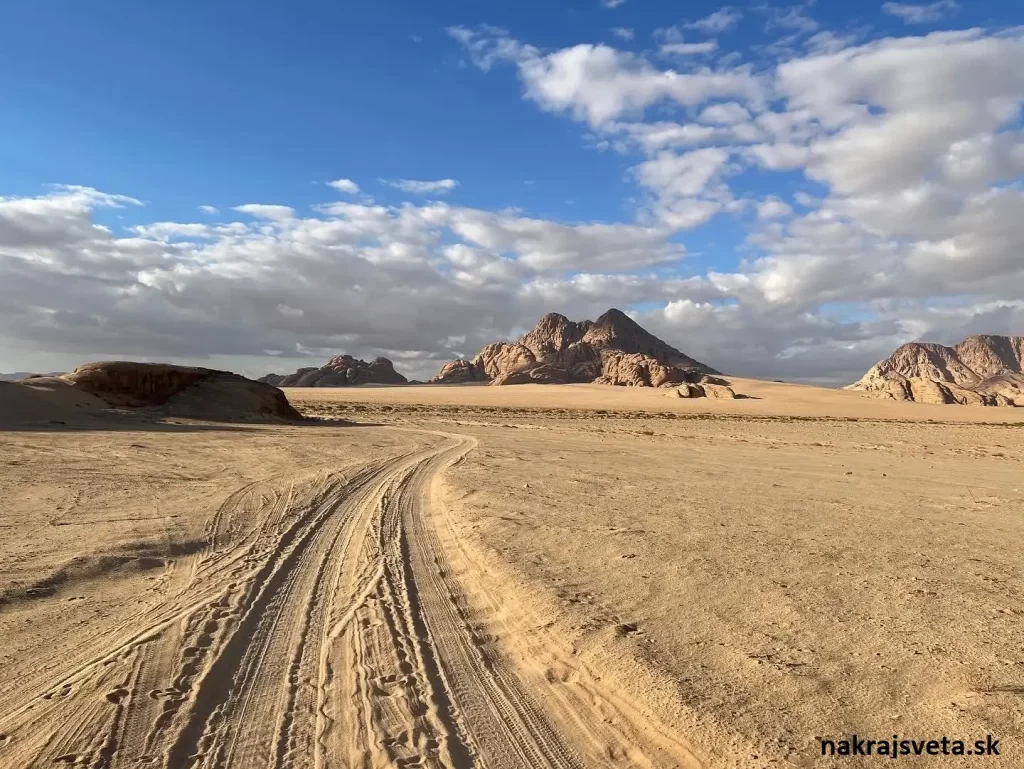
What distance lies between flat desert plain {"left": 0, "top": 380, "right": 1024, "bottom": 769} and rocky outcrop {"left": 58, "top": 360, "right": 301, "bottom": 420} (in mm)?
22219

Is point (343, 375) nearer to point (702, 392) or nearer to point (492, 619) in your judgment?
point (702, 392)

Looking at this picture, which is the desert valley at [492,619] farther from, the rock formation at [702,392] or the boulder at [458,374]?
the boulder at [458,374]

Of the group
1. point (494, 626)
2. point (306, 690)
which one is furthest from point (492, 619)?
point (306, 690)

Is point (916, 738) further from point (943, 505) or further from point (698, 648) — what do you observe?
point (943, 505)

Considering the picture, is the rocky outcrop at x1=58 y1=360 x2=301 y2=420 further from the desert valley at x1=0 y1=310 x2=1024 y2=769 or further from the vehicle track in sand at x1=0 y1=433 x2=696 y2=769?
the vehicle track in sand at x1=0 y1=433 x2=696 y2=769

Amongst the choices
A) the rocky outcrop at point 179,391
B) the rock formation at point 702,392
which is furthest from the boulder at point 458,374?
the rocky outcrop at point 179,391

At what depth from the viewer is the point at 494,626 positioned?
5.24m

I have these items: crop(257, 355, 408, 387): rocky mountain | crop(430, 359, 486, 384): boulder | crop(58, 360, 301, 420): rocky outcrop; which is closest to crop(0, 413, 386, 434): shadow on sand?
crop(58, 360, 301, 420): rocky outcrop

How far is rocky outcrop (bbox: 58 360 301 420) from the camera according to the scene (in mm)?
31469

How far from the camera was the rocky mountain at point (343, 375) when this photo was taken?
5822 inches

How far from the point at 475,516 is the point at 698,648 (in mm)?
5118

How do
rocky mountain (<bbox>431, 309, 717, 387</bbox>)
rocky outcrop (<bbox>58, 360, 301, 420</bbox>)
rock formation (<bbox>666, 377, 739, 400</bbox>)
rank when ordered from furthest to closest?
rocky mountain (<bbox>431, 309, 717, 387</bbox>), rock formation (<bbox>666, 377, 739, 400</bbox>), rocky outcrop (<bbox>58, 360, 301, 420</bbox>)

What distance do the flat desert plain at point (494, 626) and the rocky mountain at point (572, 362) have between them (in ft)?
395

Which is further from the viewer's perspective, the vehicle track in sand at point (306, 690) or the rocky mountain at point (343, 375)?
the rocky mountain at point (343, 375)
